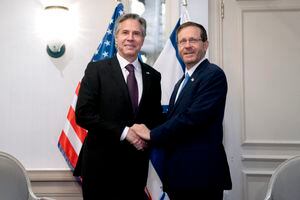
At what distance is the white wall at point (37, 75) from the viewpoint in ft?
7.38

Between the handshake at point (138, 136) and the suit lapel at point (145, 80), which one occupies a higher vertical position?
the suit lapel at point (145, 80)

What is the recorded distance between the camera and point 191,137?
56.2 inches

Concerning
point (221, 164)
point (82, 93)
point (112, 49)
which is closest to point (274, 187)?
point (221, 164)

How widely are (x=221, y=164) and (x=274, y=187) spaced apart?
16.8 inches

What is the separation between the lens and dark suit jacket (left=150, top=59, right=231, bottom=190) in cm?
138

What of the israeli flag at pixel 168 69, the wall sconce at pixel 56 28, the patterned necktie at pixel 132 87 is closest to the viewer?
the patterned necktie at pixel 132 87

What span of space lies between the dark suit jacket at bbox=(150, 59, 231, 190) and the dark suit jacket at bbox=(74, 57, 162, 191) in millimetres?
140

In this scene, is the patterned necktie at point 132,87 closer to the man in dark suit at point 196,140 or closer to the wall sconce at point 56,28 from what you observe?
the man in dark suit at point 196,140

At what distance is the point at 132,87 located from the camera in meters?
1.52

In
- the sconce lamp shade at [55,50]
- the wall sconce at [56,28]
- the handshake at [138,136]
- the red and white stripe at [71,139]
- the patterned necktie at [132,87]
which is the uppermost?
the wall sconce at [56,28]

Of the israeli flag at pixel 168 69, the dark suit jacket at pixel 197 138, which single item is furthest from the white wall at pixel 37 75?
the dark suit jacket at pixel 197 138

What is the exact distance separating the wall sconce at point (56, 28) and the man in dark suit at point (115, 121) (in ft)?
2.72

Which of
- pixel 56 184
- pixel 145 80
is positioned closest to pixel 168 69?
pixel 145 80

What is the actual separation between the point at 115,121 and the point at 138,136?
13cm
